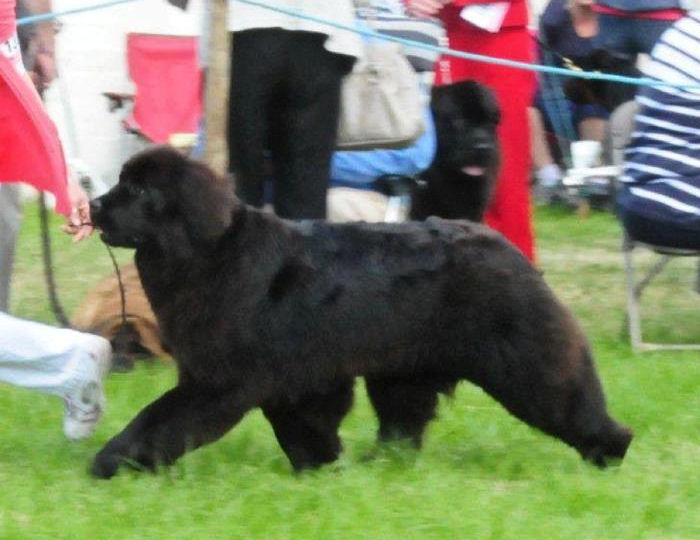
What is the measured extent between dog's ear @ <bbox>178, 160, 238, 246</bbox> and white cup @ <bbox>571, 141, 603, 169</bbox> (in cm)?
569

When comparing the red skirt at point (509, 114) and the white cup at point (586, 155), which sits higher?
the red skirt at point (509, 114)

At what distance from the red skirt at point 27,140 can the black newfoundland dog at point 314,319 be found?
0.81ft

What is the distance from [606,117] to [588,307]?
10.8ft

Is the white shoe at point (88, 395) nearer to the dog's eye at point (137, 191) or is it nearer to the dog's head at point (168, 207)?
the dog's head at point (168, 207)

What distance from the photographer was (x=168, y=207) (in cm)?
434

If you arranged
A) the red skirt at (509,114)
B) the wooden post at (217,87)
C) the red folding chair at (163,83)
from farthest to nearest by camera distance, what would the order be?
the red folding chair at (163,83), the red skirt at (509,114), the wooden post at (217,87)

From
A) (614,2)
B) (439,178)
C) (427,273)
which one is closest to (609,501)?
(427,273)

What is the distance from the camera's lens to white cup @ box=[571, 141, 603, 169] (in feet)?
32.1

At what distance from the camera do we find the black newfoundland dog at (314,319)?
4.33 metres

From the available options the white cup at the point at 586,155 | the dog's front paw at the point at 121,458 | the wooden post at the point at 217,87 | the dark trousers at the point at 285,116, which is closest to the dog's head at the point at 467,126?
the dark trousers at the point at 285,116

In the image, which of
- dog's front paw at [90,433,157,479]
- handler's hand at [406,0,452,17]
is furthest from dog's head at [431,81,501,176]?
dog's front paw at [90,433,157,479]

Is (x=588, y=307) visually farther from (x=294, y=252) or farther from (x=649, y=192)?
(x=294, y=252)

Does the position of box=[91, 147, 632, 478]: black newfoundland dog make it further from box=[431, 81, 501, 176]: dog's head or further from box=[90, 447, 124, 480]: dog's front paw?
box=[431, 81, 501, 176]: dog's head

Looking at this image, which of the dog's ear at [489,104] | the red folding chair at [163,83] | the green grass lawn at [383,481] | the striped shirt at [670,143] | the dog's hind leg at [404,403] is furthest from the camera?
the red folding chair at [163,83]
